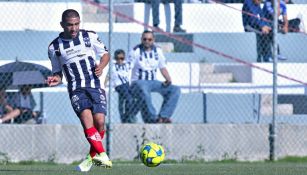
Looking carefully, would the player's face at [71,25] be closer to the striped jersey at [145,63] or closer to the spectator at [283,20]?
the striped jersey at [145,63]

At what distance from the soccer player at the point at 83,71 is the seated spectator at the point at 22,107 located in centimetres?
397

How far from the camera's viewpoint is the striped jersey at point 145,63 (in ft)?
55.0

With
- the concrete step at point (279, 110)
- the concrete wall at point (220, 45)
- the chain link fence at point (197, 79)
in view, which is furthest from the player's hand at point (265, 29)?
the concrete step at point (279, 110)

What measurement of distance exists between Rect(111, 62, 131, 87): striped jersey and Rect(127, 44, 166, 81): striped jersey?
93 mm

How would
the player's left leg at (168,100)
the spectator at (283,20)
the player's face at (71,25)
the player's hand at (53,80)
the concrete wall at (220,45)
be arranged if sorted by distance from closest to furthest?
the player's hand at (53,80) < the player's face at (71,25) < the player's left leg at (168,100) < the concrete wall at (220,45) < the spectator at (283,20)

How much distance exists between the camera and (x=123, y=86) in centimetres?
1652

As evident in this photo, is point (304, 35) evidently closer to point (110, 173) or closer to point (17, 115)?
point (17, 115)

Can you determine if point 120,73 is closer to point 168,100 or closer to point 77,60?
point 168,100

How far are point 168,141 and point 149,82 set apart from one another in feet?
3.67

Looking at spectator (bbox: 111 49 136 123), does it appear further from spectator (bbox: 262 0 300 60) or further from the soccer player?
the soccer player

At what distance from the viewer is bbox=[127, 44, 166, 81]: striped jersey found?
55.0 ft

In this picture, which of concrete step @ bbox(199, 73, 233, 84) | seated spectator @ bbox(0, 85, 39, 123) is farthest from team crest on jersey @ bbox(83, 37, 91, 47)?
concrete step @ bbox(199, 73, 233, 84)

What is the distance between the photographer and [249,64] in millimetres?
17766

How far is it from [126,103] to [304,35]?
445 centimetres
